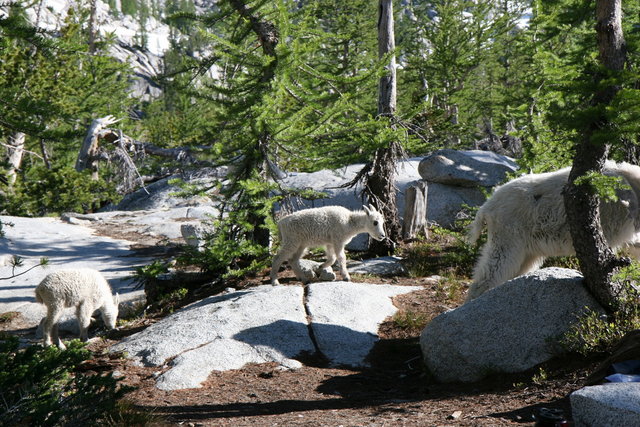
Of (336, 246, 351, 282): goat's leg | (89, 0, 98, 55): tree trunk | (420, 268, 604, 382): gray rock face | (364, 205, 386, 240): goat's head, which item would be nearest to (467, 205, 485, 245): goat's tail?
(420, 268, 604, 382): gray rock face

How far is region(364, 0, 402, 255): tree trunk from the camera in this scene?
461 inches

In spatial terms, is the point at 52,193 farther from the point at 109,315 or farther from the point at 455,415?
the point at 455,415

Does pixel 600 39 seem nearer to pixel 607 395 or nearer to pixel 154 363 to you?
pixel 607 395

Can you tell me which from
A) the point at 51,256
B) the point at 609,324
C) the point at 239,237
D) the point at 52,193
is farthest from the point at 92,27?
the point at 609,324

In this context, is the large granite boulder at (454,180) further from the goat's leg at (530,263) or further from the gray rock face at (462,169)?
the goat's leg at (530,263)

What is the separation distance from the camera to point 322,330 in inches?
294

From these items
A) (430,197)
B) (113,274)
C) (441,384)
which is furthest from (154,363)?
(430,197)

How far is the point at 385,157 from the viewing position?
11.7 meters

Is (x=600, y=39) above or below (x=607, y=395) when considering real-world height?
above

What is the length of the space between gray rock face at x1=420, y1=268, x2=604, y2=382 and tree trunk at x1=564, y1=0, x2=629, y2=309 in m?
0.25

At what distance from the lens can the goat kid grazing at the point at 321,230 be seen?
9516 millimetres

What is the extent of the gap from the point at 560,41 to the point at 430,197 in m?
15.0

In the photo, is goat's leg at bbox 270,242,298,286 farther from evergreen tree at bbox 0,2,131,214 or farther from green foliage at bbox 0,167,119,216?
green foliage at bbox 0,167,119,216

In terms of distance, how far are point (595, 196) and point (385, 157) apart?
6156 mm
